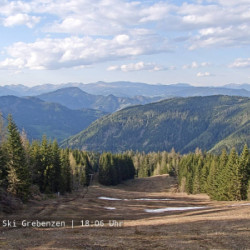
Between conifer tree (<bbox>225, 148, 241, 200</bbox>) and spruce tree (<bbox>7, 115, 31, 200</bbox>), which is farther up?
spruce tree (<bbox>7, 115, 31, 200</bbox>)

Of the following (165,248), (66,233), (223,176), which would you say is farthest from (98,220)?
(223,176)

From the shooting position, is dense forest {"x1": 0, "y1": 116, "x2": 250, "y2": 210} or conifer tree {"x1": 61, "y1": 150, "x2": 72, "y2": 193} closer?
dense forest {"x1": 0, "y1": 116, "x2": 250, "y2": 210}

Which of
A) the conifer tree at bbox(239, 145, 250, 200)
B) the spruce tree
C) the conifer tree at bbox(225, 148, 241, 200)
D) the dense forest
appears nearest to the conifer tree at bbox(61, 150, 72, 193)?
the dense forest

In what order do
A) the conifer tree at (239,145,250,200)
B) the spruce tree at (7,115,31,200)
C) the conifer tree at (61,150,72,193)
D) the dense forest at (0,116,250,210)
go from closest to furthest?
the spruce tree at (7,115,31,200), the dense forest at (0,116,250,210), the conifer tree at (239,145,250,200), the conifer tree at (61,150,72,193)

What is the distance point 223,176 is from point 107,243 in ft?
164

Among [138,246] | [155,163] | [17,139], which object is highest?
[17,139]

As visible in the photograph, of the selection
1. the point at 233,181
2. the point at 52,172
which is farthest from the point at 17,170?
the point at 233,181

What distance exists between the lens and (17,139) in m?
49.8

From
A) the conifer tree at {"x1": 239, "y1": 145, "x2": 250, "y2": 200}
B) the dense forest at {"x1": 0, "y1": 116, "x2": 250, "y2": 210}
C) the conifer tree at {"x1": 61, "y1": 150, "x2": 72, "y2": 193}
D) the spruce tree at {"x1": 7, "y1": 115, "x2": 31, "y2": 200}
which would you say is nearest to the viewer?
the spruce tree at {"x1": 7, "y1": 115, "x2": 31, "y2": 200}

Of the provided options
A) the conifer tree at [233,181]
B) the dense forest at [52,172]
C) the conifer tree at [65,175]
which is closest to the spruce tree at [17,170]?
the dense forest at [52,172]

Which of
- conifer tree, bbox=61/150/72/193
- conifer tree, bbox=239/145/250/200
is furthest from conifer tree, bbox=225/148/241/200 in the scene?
conifer tree, bbox=61/150/72/193

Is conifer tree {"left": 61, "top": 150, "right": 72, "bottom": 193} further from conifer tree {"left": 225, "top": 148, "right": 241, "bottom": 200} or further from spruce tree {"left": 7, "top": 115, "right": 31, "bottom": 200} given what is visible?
conifer tree {"left": 225, "top": 148, "right": 241, "bottom": 200}

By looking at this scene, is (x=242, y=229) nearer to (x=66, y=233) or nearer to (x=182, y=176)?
(x=66, y=233)

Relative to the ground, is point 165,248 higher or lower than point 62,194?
higher
